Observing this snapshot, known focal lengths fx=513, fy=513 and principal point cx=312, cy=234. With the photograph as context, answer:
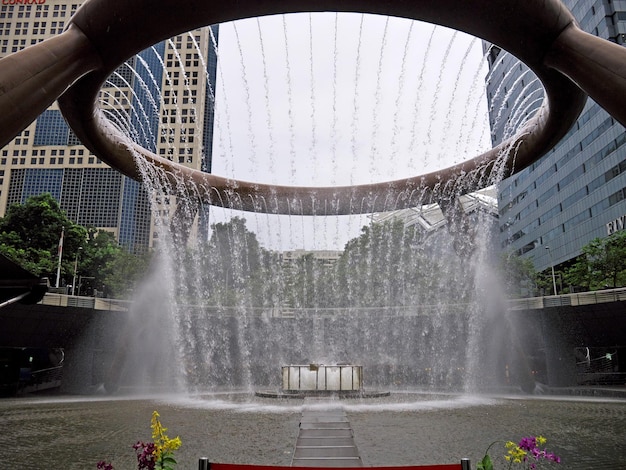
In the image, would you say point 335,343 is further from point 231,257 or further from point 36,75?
point 36,75

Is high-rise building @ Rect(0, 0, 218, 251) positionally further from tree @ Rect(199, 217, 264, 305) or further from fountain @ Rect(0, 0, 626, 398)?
fountain @ Rect(0, 0, 626, 398)

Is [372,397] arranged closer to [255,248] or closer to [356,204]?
[356,204]

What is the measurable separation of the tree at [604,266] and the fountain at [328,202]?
1036cm

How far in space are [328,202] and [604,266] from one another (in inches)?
1034

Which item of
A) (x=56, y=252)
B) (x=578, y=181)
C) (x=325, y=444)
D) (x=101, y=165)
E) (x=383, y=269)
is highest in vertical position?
(x=101, y=165)

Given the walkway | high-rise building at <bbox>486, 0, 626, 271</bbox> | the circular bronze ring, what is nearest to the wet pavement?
the walkway

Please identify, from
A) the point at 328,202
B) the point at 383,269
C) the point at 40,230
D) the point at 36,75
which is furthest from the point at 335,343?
the point at 36,75

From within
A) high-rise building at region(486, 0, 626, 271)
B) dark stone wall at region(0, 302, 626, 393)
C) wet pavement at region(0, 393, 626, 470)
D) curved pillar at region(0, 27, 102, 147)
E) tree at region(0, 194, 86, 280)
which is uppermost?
high-rise building at region(486, 0, 626, 271)

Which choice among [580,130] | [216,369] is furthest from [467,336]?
[580,130]

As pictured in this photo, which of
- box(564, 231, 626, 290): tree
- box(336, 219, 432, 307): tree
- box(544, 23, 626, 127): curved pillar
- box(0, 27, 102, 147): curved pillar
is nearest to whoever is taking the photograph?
box(0, 27, 102, 147): curved pillar

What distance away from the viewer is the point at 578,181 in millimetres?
53906

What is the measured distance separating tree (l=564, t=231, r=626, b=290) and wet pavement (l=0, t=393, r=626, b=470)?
945 inches

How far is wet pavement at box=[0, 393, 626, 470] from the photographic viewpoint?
735 centimetres

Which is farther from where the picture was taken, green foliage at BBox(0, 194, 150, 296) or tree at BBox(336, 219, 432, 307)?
tree at BBox(336, 219, 432, 307)
